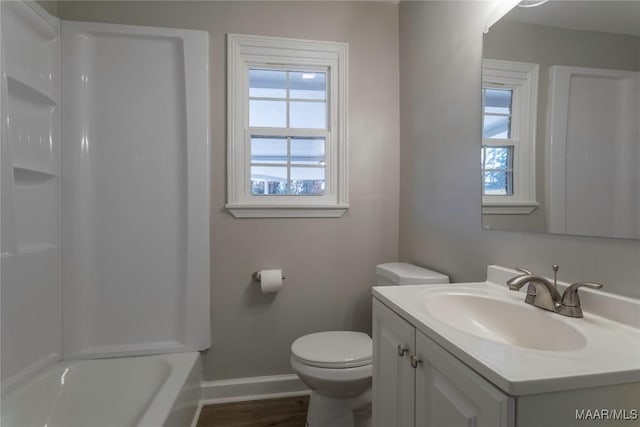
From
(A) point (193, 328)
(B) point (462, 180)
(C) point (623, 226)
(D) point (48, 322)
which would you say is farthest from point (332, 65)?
(D) point (48, 322)

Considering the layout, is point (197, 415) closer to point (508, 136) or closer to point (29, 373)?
point (29, 373)

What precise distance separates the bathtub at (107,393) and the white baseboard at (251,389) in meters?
0.12

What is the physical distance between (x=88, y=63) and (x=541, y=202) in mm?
2287

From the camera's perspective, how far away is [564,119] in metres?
0.93

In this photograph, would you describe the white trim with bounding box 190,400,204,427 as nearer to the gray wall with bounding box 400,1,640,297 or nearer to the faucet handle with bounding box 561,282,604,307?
the gray wall with bounding box 400,1,640,297

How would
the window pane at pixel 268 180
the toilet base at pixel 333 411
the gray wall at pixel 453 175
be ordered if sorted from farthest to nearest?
the window pane at pixel 268 180, the toilet base at pixel 333 411, the gray wall at pixel 453 175

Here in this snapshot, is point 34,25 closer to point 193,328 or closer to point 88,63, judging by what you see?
point 88,63

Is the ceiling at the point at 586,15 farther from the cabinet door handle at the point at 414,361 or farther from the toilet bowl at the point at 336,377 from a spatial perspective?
the toilet bowl at the point at 336,377

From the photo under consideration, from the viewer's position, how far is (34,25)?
4.79 ft

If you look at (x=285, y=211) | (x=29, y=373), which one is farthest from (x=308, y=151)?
(x=29, y=373)

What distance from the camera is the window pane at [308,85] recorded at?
1.96 m

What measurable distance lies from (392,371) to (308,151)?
139 centimetres

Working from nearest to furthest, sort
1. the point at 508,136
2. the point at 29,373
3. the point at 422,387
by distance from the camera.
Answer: the point at 422,387, the point at 508,136, the point at 29,373

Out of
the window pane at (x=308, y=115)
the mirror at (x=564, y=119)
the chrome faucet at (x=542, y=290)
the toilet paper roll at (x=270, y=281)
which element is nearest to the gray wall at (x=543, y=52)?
the mirror at (x=564, y=119)
